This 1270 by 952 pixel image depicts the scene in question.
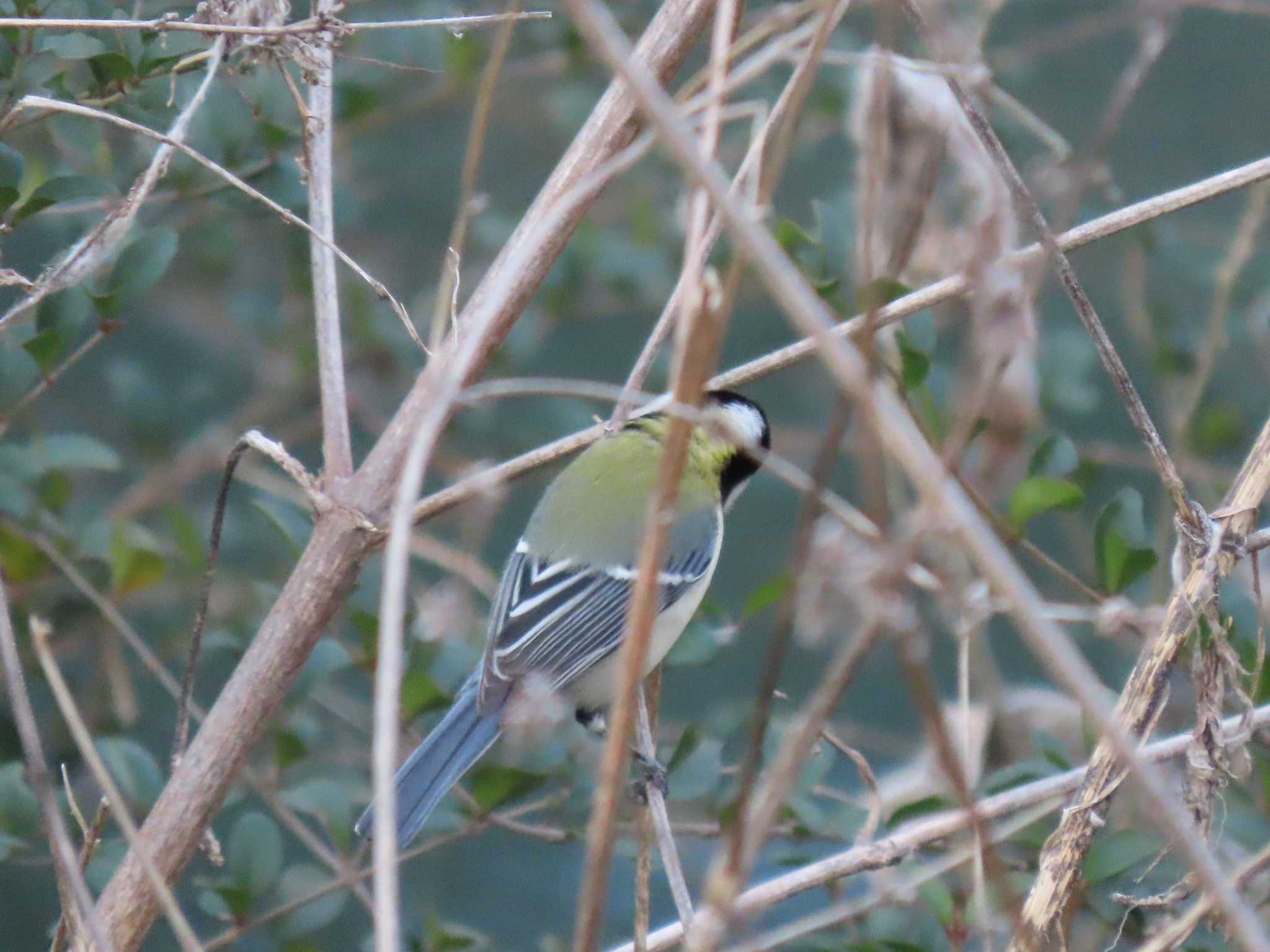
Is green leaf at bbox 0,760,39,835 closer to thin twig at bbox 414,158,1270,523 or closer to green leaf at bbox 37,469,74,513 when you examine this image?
green leaf at bbox 37,469,74,513

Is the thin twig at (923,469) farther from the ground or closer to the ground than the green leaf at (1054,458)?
farther from the ground

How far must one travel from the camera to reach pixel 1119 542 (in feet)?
6.89

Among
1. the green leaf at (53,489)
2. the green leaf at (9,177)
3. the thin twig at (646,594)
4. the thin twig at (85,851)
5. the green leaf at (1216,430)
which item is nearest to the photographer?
the thin twig at (646,594)

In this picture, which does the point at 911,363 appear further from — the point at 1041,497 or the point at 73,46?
the point at 73,46

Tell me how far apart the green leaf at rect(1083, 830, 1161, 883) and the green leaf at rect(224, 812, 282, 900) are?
1.12m

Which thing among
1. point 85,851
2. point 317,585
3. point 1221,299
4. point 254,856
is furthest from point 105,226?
point 1221,299

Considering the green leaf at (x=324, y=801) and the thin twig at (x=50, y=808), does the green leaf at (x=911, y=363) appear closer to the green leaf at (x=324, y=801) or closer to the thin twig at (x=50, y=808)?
the green leaf at (x=324, y=801)

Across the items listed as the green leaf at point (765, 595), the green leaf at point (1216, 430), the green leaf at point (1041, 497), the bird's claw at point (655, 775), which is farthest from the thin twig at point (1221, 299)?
the bird's claw at point (655, 775)

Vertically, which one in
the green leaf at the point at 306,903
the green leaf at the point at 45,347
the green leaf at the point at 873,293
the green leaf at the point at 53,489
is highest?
the green leaf at the point at 873,293

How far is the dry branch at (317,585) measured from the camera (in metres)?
1.65

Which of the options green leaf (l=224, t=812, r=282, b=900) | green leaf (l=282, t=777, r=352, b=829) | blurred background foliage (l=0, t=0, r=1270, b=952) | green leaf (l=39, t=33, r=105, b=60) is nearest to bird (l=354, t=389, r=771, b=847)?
blurred background foliage (l=0, t=0, r=1270, b=952)

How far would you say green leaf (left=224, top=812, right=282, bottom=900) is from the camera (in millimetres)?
2064

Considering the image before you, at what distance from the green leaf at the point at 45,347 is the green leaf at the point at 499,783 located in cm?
86

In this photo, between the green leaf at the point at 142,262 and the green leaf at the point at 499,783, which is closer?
the green leaf at the point at 142,262
